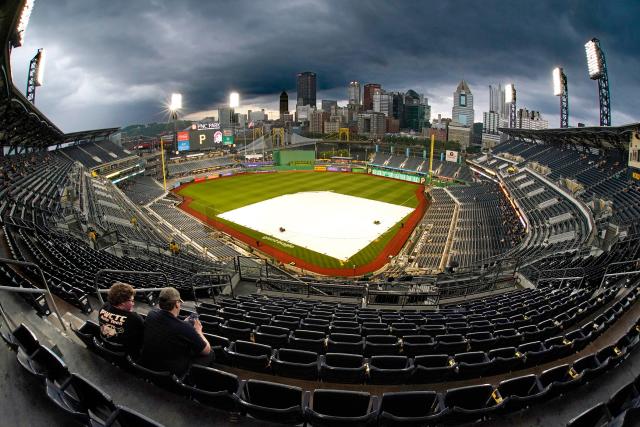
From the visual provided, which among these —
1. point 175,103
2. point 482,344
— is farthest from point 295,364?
point 175,103

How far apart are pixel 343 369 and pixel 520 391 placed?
2.62 m

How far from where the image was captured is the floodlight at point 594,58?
45312 millimetres

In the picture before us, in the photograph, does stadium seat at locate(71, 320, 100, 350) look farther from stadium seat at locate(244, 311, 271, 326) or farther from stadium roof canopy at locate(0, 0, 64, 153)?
stadium roof canopy at locate(0, 0, 64, 153)

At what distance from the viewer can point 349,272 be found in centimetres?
3008

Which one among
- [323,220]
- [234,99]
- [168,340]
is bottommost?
[323,220]

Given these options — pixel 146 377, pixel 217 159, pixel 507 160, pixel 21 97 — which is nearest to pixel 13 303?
pixel 146 377

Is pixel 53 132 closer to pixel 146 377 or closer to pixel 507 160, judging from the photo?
pixel 146 377

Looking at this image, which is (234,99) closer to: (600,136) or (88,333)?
(600,136)

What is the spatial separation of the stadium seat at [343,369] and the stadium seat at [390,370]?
19 cm

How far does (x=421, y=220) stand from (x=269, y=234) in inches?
812

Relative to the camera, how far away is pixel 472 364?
18.6 feet

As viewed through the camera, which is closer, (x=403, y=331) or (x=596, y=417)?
(x=596, y=417)

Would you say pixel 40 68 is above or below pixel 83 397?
above

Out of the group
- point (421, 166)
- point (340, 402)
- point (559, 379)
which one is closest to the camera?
point (340, 402)
